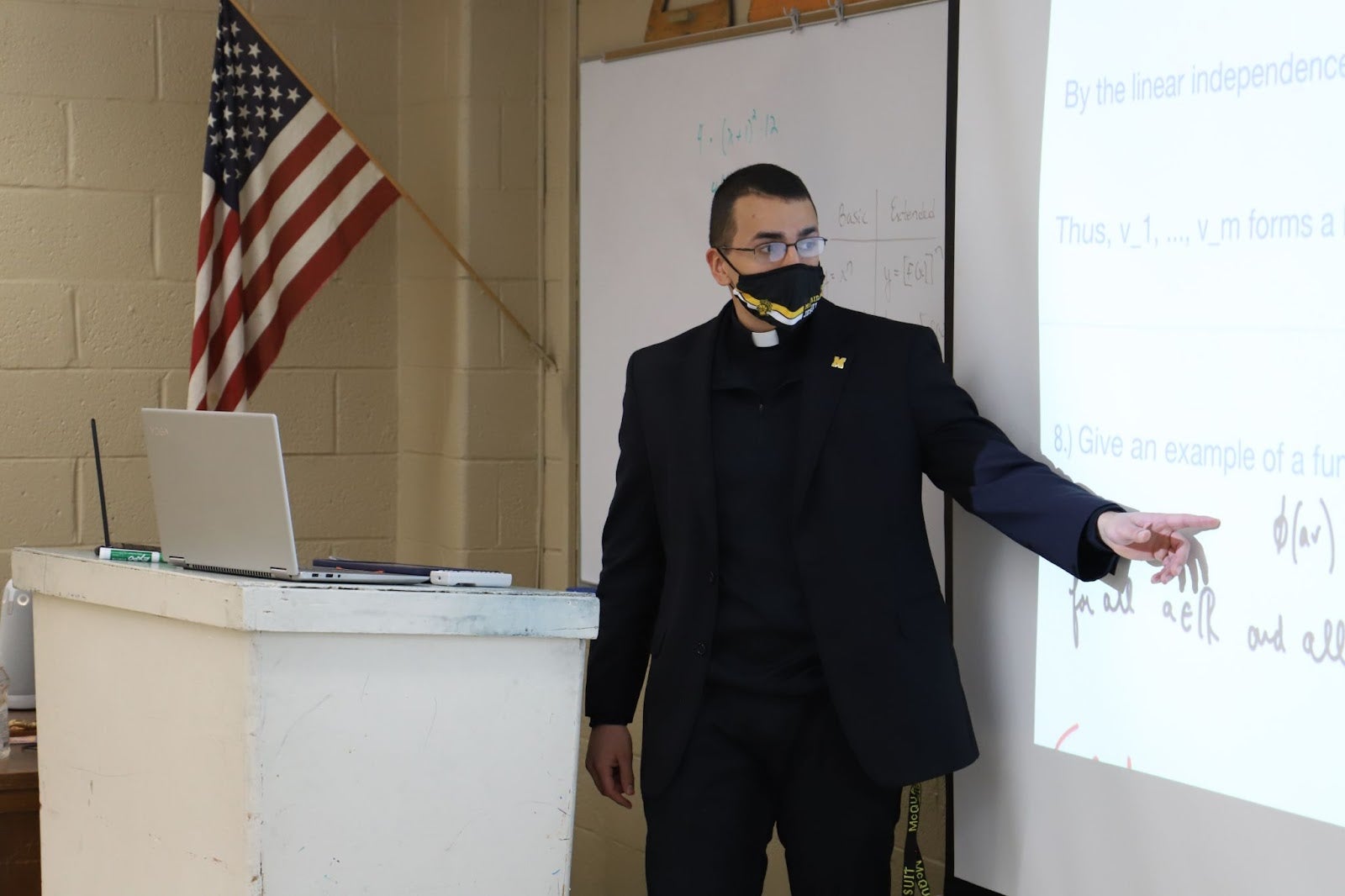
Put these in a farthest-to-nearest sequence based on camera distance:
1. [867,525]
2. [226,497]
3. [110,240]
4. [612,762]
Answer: [110,240]
[612,762]
[867,525]
[226,497]

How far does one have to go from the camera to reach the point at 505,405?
3436 mm

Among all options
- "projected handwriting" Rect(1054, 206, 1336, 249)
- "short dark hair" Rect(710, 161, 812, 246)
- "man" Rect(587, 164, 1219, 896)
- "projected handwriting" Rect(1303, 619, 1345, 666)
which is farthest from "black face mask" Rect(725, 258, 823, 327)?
"projected handwriting" Rect(1303, 619, 1345, 666)

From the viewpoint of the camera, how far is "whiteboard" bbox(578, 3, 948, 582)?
246 centimetres

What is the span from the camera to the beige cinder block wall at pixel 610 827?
308 cm

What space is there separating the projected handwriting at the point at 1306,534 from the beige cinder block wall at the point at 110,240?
2.51 m

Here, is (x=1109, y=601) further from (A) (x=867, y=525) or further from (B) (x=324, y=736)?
(B) (x=324, y=736)

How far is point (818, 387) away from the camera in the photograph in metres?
2.00

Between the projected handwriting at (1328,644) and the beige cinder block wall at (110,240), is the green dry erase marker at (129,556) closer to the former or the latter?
the projected handwriting at (1328,644)

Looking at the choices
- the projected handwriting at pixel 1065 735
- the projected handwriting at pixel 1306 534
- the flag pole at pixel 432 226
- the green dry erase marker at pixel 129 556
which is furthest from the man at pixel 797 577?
the flag pole at pixel 432 226

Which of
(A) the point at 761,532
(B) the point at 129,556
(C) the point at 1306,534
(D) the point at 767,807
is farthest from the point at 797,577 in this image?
(B) the point at 129,556

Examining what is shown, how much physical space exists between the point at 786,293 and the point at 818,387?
5.7 inches

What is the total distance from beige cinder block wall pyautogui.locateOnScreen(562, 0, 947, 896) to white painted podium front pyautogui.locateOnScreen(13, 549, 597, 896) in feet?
4.46

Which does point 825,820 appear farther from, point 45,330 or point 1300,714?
point 45,330

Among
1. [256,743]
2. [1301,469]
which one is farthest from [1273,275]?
[256,743]
